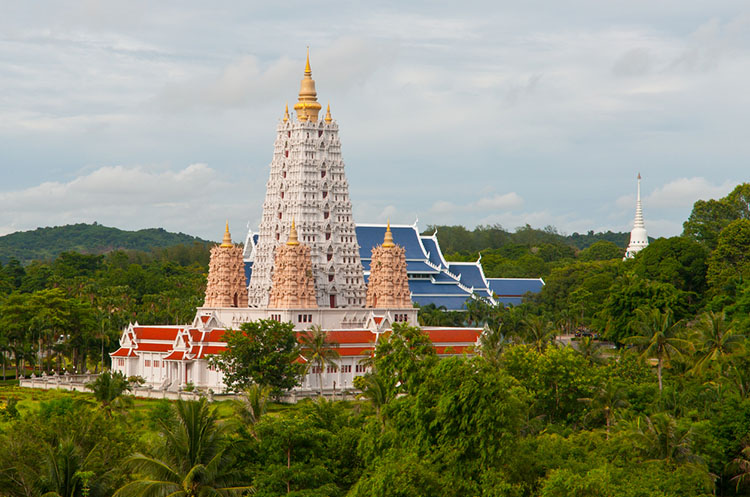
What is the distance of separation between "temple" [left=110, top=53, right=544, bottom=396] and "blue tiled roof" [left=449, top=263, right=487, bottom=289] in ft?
115

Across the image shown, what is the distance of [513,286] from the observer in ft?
468

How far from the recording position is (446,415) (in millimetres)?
43531

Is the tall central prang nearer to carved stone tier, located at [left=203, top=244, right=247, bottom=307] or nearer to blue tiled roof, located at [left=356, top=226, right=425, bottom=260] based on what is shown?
carved stone tier, located at [left=203, top=244, right=247, bottom=307]

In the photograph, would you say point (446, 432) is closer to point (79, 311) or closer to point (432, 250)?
point (79, 311)

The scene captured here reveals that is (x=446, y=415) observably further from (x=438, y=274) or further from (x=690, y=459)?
(x=438, y=274)

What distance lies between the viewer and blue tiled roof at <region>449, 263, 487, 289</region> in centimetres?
13475

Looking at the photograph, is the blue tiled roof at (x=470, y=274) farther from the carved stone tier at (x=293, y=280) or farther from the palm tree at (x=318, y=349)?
the palm tree at (x=318, y=349)

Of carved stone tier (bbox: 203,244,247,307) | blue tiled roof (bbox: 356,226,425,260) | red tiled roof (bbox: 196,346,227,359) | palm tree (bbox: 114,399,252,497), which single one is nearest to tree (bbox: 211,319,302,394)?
red tiled roof (bbox: 196,346,227,359)

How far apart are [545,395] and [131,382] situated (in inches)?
1608

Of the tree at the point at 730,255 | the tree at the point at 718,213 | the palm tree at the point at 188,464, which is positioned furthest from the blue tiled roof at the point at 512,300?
A: the palm tree at the point at 188,464

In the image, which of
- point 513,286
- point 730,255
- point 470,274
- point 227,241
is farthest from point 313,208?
point 513,286

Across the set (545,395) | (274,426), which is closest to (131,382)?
(545,395)

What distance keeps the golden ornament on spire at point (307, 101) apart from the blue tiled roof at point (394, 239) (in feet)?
80.7

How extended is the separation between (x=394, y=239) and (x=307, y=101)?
32022 mm
